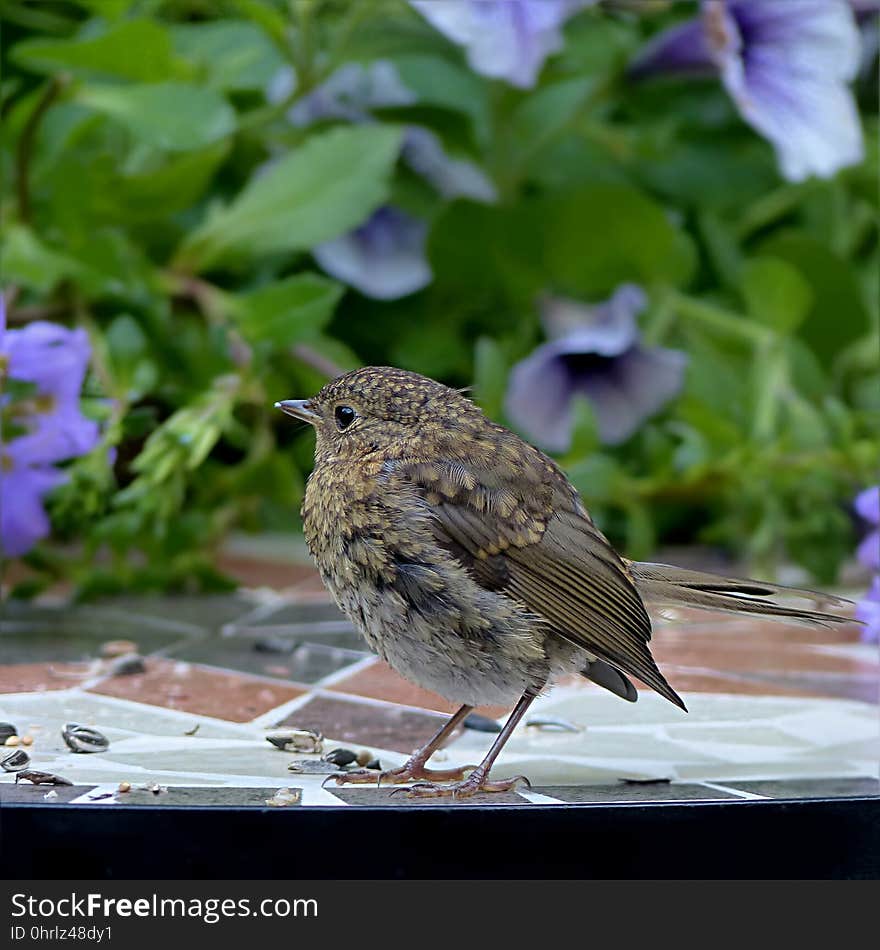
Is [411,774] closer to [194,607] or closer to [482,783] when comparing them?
[482,783]

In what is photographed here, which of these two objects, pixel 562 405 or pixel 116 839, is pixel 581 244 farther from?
pixel 116 839

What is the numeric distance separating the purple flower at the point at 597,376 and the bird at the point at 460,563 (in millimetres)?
1366

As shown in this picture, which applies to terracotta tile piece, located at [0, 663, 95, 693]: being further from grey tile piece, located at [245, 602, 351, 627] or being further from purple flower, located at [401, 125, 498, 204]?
purple flower, located at [401, 125, 498, 204]

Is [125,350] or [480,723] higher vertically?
[125,350]

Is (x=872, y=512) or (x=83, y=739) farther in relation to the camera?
(x=872, y=512)

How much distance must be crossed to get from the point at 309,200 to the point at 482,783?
145 centimetres

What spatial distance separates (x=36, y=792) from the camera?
155 centimetres

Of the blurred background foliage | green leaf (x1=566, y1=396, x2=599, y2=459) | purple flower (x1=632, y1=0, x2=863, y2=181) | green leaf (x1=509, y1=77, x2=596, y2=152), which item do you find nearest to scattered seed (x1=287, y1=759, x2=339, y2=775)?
the blurred background foliage

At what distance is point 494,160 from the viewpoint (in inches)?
134

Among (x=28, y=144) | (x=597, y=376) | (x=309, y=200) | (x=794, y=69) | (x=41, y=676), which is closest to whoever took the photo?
(x=41, y=676)

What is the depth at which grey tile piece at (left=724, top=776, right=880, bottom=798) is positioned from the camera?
1.73 metres

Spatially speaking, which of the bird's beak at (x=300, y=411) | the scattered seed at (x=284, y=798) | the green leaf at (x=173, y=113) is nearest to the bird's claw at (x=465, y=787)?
the scattered seed at (x=284, y=798)

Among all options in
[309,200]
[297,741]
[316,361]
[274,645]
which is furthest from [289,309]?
[297,741]

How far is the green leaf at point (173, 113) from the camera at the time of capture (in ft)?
8.38
